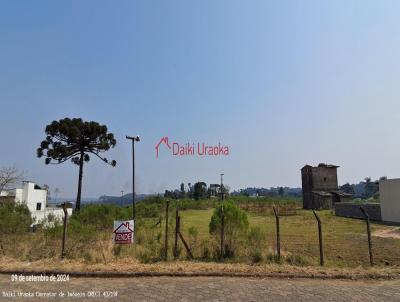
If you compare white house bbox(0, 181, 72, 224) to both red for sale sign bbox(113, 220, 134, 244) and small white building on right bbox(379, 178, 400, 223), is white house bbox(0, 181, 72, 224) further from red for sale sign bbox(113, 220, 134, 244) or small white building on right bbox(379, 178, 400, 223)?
small white building on right bbox(379, 178, 400, 223)

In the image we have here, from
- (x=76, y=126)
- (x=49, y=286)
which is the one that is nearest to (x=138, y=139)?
(x=49, y=286)

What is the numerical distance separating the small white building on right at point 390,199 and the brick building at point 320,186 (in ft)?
75.3

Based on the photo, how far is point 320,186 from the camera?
52250 mm

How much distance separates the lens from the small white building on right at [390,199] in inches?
977

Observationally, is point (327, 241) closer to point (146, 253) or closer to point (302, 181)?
point (146, 253)

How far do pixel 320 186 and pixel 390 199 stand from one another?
27203 millimetres

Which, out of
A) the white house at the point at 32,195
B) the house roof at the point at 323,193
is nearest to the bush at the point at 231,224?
the white house at the point at 32,195

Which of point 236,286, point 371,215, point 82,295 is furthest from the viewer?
point 371,215

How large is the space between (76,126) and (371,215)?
2855 cm

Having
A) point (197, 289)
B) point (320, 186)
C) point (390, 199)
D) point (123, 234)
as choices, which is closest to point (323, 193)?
point (320, 186)

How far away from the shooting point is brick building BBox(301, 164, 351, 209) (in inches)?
1953

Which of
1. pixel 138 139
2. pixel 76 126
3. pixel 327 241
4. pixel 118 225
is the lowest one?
pixel 327 241

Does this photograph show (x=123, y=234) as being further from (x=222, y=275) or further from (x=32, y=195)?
(x=32, y=195)

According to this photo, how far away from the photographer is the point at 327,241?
14.5 meters
